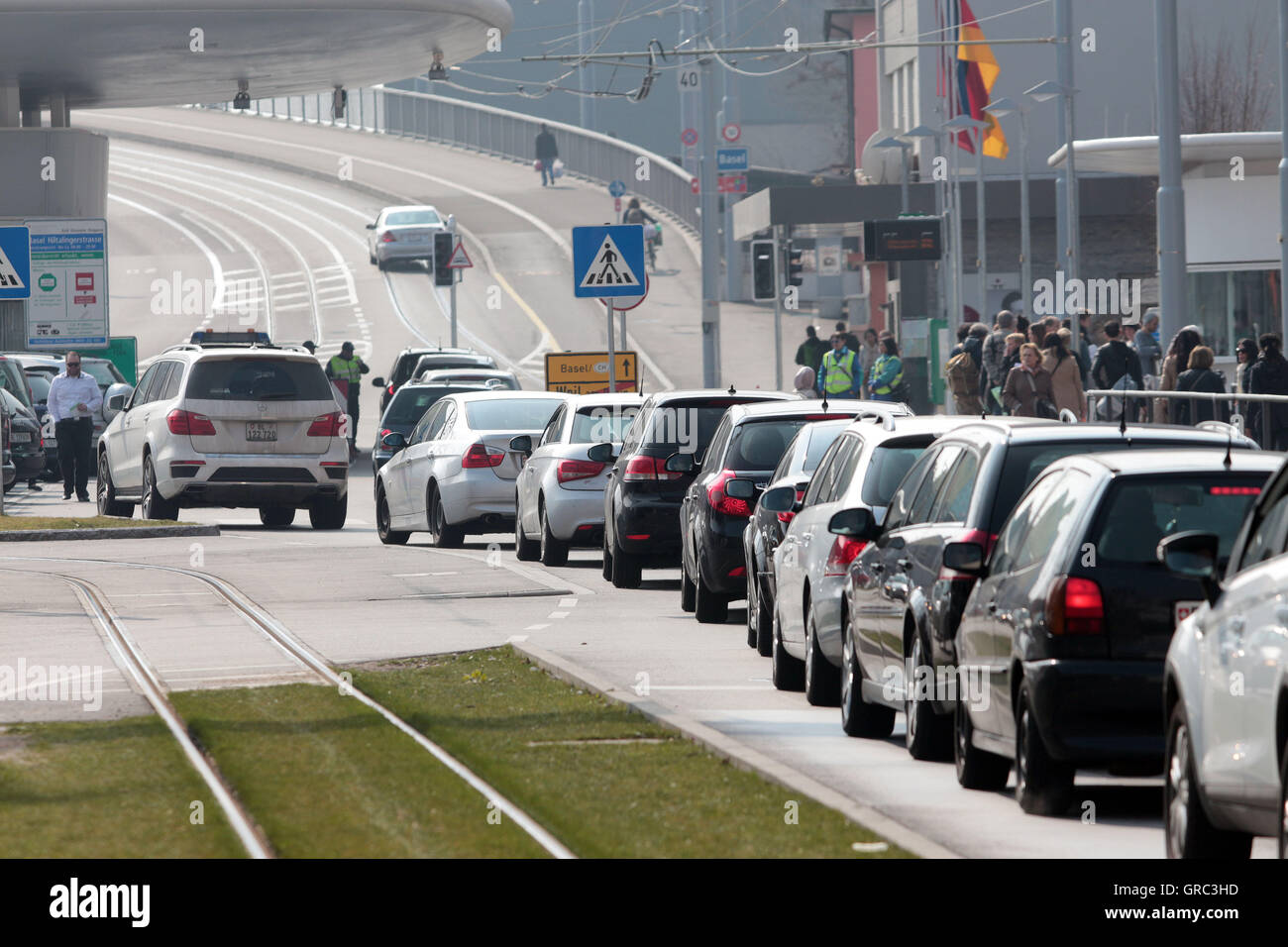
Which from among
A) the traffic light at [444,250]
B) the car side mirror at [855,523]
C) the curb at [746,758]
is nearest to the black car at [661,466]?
the curb at [746,758]

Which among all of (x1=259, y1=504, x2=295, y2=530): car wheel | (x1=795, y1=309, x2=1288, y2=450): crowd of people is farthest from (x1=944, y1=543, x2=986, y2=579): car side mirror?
(x1=259, y1=504, x2=295, y2=530): car wheel

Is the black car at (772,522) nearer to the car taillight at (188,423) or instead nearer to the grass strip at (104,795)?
the grass strip at (104,795)

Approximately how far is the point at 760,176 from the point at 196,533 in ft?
196

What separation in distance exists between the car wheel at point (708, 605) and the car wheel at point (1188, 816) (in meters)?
9.09

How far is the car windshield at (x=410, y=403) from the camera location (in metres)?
32.4

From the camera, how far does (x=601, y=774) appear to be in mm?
9672

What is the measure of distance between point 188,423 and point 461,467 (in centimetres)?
323

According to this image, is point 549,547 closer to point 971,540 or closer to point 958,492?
point 958,492

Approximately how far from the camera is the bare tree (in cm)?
6106

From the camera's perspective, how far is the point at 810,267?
63.2 metres

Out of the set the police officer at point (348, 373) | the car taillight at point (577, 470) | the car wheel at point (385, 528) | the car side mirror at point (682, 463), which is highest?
the police officer at point (348, 373)

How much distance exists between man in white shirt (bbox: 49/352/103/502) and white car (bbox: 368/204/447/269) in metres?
32.5

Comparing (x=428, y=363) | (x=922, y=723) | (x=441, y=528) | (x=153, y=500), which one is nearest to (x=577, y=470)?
(x=441, y=528)

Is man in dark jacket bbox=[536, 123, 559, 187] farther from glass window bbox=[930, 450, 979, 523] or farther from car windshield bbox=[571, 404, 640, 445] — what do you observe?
glass window bbox=[930, 450, 979, 523]
